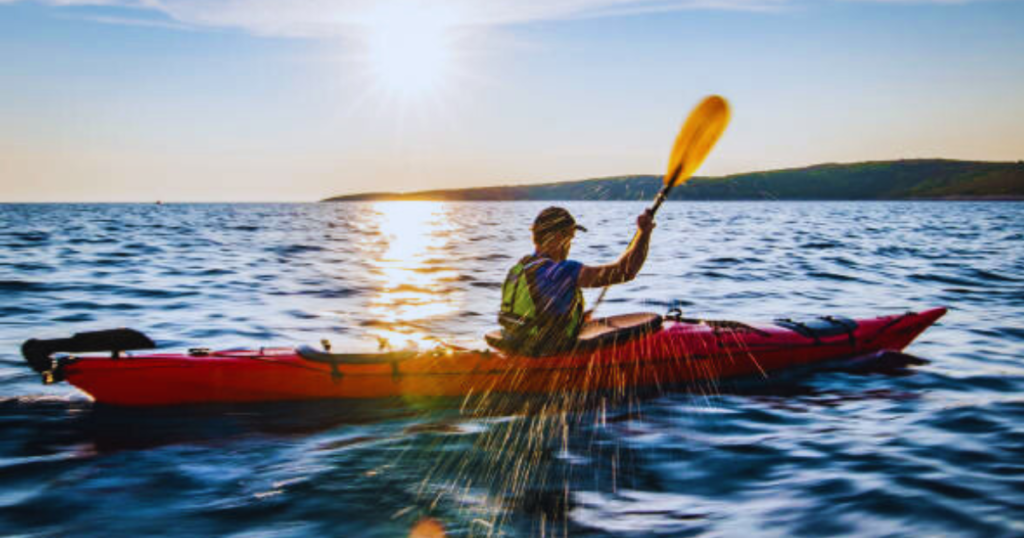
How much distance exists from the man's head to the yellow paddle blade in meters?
1.53

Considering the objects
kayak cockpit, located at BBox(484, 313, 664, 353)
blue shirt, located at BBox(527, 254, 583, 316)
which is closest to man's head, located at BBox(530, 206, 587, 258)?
blue shirt, located at BBox(527, 254, 583, 316)

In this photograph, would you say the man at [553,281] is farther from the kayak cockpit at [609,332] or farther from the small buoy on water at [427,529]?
the small buoy on water at [427,529]

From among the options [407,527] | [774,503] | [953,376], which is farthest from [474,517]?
[953,376]

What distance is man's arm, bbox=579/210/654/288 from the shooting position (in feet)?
17.6

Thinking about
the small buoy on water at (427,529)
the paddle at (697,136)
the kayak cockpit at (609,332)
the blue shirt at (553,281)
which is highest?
the paddle at (697,136)

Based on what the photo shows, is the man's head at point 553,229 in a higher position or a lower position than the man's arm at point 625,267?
higher

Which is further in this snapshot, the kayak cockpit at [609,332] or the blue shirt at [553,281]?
the kayak cockpit at [609,332]

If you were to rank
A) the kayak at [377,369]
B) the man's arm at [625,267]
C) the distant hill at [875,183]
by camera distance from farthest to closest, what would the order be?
the distant hill at [875,183], the kayak at [377,369], the man's arm at [625,267]

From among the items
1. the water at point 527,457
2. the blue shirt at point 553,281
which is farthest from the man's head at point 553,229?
the water at point 527,457

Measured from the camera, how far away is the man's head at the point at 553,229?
552 cm

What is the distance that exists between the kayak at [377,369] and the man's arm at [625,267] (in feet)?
2.72

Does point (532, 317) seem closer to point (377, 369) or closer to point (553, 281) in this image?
point (553, 281)

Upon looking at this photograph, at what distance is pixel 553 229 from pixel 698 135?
2.12 metres

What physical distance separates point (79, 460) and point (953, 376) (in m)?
7.61
